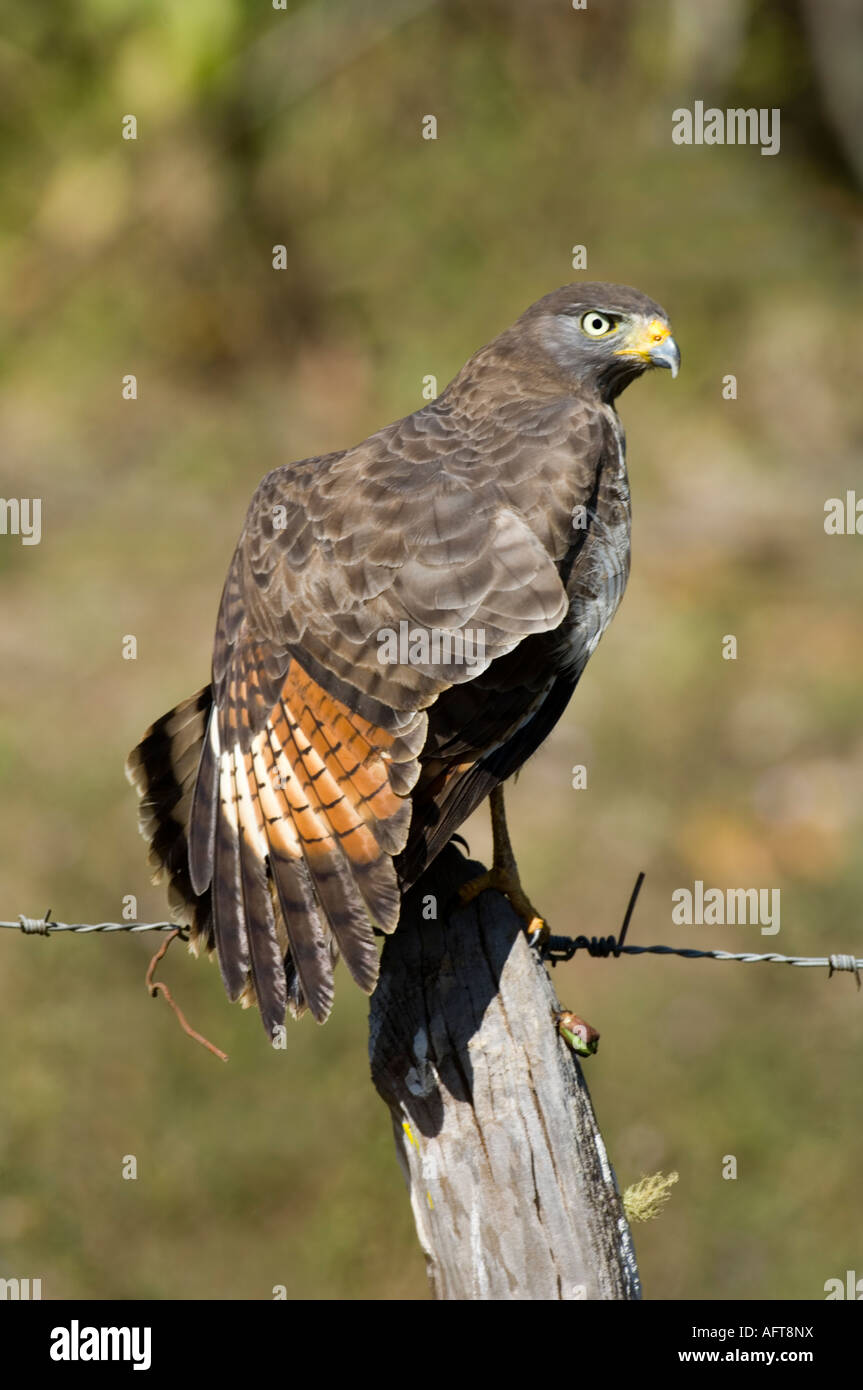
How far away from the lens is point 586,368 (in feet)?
13.2

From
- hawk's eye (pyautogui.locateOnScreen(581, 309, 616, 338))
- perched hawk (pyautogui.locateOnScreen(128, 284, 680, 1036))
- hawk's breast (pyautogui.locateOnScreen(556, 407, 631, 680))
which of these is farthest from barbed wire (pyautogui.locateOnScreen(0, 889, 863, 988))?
hawk's eye (pyautogui.locateOnScreen(581, 309, 616, 338))

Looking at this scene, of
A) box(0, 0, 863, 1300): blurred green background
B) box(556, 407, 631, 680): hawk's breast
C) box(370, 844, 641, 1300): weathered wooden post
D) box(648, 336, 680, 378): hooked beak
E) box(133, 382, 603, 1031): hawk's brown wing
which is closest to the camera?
box(370, 844, 641, 1300): weathered wooden post

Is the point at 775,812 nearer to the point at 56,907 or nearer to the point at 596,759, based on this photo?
the point at 596,759

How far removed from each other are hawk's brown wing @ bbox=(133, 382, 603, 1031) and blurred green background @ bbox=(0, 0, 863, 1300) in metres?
2.33

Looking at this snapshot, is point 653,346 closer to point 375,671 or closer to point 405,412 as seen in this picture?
point 375,671

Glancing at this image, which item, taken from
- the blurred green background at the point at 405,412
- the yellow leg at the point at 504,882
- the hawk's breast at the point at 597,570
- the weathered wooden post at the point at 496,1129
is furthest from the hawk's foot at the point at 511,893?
the blurred green background at the point at 405,412

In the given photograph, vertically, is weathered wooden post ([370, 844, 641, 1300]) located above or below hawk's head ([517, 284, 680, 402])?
below

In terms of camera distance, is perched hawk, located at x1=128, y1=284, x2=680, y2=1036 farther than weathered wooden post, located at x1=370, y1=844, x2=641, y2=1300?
Yes

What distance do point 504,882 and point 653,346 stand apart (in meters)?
1.51

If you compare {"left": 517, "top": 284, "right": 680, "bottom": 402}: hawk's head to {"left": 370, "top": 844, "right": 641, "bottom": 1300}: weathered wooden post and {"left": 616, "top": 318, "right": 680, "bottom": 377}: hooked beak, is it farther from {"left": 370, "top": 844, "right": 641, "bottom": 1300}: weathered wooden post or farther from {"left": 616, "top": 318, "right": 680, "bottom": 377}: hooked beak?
{"left": 370, "top": 844, "right": 641, "bottom": 1300}: weathered wooden post

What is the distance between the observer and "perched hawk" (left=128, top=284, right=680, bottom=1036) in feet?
10.4

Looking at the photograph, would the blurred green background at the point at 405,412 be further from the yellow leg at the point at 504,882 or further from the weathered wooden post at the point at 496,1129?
the weathered wooden post at the point at 496,1129

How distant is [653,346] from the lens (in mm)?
3955
